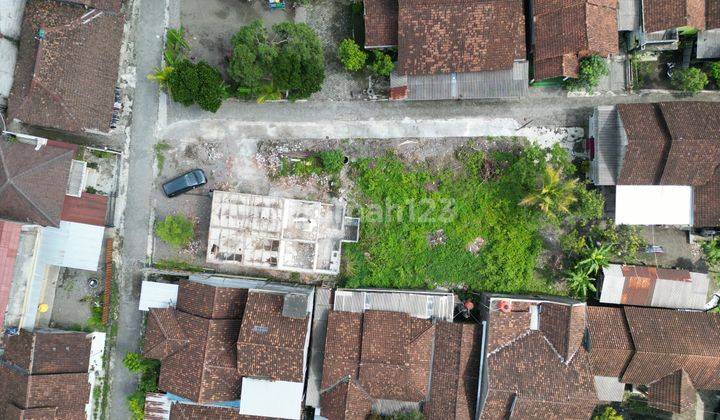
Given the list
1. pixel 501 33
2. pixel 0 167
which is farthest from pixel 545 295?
pixel 0 167

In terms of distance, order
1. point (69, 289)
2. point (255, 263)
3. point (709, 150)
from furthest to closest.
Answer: point (69, 289) → point (255, 263) → point (709, 150)

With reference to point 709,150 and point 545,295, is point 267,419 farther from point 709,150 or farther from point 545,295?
point 709,150

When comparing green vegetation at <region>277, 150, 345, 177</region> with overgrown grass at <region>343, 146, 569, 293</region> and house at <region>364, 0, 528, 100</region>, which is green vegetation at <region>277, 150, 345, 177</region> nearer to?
overgrown grass at <region>343, 146, 569, 293</region>

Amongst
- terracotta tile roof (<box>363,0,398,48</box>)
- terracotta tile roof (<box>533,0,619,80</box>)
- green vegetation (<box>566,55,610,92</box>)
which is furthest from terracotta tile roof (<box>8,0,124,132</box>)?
green vegetation (<box>566,55,610,92</box>)

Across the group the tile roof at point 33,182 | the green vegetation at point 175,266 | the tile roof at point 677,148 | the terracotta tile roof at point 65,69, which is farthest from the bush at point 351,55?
the tile roof at point 33,182

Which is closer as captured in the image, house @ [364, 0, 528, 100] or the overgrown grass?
house @ [364, 0, 528, 100]

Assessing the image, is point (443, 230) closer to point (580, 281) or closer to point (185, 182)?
point (580, 281)
